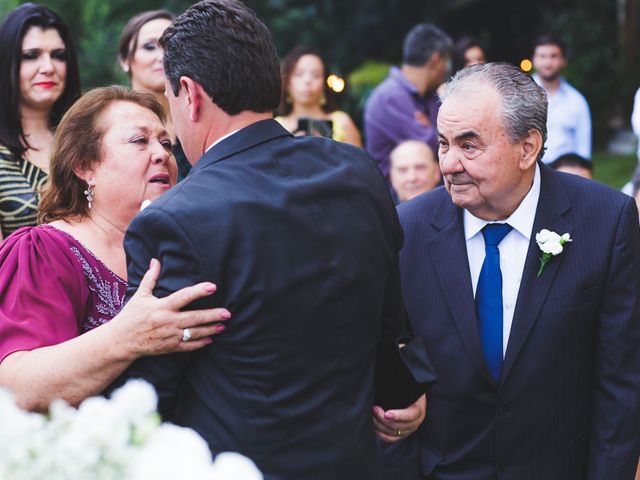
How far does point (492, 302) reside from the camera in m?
3.44

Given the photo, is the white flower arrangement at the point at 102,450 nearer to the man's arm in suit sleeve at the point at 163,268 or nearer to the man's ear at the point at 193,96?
the man's arm in suit sleeve at the point at 163,268

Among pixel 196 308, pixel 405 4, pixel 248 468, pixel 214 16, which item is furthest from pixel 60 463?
pixel 405 4

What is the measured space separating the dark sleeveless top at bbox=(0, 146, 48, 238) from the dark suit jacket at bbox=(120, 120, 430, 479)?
2183mm

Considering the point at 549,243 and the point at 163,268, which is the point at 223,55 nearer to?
the point at 163,268

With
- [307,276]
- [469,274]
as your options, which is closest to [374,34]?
[469,274]

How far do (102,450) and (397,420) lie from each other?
157cm

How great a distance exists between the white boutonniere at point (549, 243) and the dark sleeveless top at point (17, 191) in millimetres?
2393

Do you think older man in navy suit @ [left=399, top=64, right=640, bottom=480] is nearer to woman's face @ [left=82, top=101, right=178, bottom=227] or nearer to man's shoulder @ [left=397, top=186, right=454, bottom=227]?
man's shoulder @ [left=397, top=186, right=454, bottom=227]

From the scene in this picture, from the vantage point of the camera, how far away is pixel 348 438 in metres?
2.65

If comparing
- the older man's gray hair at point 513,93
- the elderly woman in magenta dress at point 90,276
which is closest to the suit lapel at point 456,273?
the older man's gray hair at point 513,93

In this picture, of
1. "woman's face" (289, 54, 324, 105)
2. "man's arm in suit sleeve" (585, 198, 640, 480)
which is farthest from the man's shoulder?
"woman's face" (289, 54, 324, 105)

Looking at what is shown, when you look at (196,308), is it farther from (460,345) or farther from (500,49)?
(500,49)

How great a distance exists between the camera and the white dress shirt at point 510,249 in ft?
11.3

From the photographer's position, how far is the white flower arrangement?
1.48 metres
